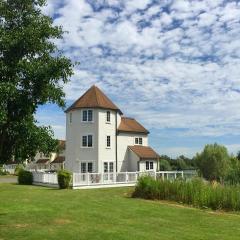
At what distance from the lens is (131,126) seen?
60.1m

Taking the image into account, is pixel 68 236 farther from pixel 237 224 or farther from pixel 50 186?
pixel 50 186

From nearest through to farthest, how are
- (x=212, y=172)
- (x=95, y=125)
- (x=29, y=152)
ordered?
(x=29, y=152), (x=95, y=125), (x=212, y=172)

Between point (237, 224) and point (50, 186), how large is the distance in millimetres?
26250

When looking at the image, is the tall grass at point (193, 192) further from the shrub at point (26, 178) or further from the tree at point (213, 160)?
the tree at point (213, 160)

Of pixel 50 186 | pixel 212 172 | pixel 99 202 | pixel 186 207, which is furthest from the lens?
pixel 212 172

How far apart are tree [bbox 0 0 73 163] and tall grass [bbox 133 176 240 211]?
33.9 feet

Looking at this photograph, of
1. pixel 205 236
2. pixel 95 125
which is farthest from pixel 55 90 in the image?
pixel 95 125

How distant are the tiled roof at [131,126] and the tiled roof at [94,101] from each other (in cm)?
257

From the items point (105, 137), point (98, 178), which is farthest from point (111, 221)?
point (105, 137)

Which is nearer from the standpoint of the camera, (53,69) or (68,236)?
(68,236)

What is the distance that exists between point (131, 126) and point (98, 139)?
7587mm

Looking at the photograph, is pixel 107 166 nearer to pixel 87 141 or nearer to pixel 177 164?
pixel 87 141

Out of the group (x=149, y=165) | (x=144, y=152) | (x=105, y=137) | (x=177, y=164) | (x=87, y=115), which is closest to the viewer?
(x=87, y=115)

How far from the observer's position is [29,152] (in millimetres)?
16906
